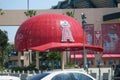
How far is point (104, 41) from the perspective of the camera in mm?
73688

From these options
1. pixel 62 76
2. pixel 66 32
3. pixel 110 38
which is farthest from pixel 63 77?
pixel 110 38

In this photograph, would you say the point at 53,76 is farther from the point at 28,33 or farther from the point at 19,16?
the point at 19,16

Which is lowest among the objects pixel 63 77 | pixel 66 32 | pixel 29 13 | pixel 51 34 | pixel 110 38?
pixel 110 38

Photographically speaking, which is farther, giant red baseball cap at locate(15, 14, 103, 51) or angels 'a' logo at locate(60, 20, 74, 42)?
angels 'a' logo at locate(60, 20, 74, 42)

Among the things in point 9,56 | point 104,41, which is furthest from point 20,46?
point 9,56

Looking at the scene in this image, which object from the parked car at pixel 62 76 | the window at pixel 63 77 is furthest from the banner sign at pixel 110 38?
the window at pixel 63 77

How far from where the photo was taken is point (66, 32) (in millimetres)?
45531

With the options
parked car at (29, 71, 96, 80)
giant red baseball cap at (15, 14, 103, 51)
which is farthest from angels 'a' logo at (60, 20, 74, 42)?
parked car at (29, 71, 96, 80)

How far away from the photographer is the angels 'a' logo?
4519 cm

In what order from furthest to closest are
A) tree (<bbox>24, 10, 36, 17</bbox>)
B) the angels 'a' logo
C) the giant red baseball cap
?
tree (<bbox>24, 10, 36, 17</bbox>), the angels 'a' logo, the giant red baseball cap

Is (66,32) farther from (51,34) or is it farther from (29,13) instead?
(29,13)

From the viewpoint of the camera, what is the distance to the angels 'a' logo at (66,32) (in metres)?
45.2

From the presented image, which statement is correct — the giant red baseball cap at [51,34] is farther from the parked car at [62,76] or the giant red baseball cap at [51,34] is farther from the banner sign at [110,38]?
the parked car at [62,76]

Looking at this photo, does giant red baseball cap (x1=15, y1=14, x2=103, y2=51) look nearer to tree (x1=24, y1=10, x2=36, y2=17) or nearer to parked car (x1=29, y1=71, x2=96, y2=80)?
tree (x1=24, y1=10, x2=36, y2=17)
